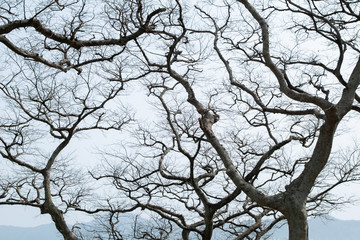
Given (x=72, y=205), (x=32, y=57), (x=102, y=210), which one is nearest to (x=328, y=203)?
(x=102, y=210)

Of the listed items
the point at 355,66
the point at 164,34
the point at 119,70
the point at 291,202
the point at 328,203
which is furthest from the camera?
the point at 328,203

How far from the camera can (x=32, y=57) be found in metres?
5.38

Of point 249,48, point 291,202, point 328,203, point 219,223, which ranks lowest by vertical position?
point 291,202

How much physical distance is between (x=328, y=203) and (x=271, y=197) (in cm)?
454

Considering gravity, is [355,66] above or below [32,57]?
above

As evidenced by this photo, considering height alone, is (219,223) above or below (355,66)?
below

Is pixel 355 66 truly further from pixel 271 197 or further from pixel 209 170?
pixel 209 170

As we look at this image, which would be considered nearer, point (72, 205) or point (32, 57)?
point (32, 57)

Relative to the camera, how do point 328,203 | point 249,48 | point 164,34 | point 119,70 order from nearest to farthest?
point 164,34 < point 249,48 < point 119,70 < point 328,203

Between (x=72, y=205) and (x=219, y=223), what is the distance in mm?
3809

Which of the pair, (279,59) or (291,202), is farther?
(279,59)

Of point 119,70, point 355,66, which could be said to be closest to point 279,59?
point 355,66

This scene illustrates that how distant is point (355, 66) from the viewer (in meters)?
5.85

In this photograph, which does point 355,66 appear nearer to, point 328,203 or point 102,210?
point 328,203
